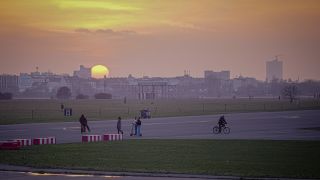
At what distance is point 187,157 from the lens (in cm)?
3056

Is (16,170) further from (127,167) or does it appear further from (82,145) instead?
(82,145)

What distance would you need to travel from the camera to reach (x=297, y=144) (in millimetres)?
37281

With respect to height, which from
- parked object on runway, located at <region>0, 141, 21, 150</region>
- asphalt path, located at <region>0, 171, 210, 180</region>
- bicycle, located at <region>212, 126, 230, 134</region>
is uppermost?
bicycle, located at <region>212, 126, 230, 134</region>

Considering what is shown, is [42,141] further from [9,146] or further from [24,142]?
[9,146]

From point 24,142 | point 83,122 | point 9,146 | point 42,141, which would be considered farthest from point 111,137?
point 9,146

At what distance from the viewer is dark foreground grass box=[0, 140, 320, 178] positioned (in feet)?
83.7

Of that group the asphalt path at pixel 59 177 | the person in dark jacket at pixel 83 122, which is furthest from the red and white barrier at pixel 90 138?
the asphalt path at pixel 59 177

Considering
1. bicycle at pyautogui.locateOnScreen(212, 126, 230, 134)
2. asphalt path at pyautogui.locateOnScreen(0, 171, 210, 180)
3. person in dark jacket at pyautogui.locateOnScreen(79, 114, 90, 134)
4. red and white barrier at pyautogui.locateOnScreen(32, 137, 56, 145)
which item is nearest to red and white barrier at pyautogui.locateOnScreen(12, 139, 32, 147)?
red and white barrier at pyautogui.locateOnScreen(32, 137, 56, 145)

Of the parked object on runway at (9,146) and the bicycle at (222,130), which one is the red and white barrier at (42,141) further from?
the bicycle at (222,130)

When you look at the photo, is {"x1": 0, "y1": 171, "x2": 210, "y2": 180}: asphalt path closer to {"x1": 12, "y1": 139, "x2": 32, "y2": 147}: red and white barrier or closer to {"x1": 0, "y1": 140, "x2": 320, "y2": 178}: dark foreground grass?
{"x1": 0, "y1": 140, "x2": 320, "y2": 178}: dark foreground grass

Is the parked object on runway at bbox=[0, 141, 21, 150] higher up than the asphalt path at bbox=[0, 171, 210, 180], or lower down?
higher up

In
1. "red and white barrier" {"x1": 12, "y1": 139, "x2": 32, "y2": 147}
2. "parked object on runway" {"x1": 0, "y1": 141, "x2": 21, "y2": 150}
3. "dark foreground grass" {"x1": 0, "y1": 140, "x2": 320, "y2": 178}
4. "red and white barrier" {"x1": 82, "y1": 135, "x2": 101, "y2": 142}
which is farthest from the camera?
"red and white barrier" {"x1": 82, "y1": 135, "x2": 101, "y2": 142}

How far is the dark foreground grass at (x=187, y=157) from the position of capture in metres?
25.5

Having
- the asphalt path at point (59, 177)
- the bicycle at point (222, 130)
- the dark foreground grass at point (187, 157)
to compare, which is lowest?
the asphalt path at point (59, 177)
